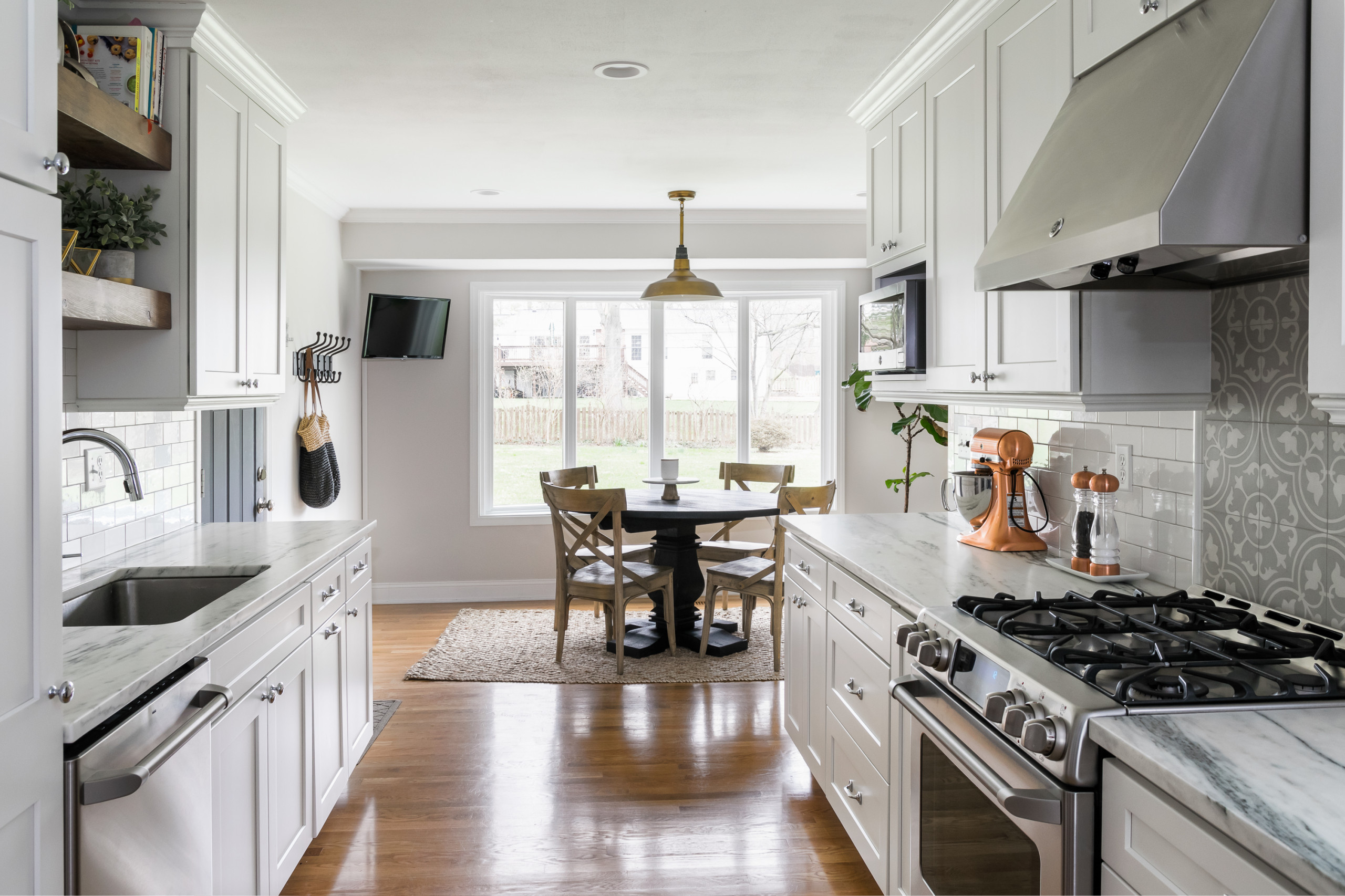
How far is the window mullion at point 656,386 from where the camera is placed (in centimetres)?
607

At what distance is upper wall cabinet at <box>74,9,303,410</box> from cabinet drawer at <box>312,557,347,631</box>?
23.1 inches

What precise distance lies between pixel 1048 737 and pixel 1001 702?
141 mm

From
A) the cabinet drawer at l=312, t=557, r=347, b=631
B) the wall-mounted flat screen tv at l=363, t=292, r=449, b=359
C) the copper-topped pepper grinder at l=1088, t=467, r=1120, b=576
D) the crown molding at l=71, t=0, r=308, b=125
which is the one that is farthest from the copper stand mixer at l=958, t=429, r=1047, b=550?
the wall-mounted flat screen tv at l=363, t=292, r=449, b=359

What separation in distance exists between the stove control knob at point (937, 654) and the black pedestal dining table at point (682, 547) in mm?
2518

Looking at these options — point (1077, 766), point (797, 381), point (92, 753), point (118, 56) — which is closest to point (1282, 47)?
point (1077, 766)

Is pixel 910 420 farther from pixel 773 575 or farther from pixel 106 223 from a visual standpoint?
pixel 106 223

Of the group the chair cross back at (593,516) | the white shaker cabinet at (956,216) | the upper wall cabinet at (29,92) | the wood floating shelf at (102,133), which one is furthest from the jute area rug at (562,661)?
the upper wall cabinet at (29,92)

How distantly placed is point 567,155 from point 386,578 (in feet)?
10.5

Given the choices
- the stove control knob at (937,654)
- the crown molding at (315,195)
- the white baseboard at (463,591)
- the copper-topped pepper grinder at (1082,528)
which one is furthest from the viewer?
the white baseboard at (463,591)

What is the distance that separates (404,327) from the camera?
18.5 feet

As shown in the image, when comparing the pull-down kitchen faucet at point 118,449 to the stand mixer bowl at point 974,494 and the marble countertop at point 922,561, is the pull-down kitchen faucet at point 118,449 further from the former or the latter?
the stand mixer bowl at point 974,494

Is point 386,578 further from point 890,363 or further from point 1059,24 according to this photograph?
point 1059,24

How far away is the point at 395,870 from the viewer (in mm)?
2492

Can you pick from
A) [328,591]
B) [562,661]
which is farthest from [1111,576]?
[562,661]
